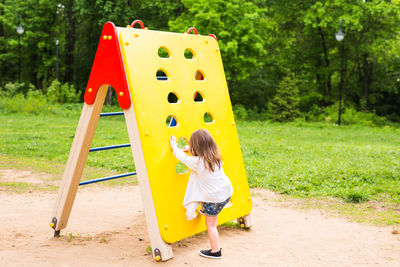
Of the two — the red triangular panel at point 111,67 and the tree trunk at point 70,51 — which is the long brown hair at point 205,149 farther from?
the tree trunk at point 70,51

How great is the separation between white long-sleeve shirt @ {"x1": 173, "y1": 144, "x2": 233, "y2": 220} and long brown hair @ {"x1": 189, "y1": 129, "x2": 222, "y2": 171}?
4 cm

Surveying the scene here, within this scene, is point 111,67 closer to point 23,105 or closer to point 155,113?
point 155,113

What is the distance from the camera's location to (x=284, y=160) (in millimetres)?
8031

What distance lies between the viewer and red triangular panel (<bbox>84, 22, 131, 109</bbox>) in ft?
11.5

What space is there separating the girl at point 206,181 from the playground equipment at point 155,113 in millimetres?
167

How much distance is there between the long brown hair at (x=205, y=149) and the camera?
3492 millimetres

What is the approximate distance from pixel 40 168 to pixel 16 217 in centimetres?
295

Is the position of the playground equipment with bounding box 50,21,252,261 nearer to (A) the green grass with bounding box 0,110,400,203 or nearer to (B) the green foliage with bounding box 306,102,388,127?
(A) the green grass with bounding box 0,110,400,203

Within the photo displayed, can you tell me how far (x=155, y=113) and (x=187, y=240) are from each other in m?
1.32

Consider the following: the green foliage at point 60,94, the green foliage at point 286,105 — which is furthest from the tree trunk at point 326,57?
the green foliage at point 60,94

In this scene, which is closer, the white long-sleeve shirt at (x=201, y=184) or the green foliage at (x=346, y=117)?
the white long-sleeve shirt at (x=201, y=184)

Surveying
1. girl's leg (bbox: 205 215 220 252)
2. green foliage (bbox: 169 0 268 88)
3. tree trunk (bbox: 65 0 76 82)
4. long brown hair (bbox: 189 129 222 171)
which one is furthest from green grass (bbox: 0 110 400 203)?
tree trunk (bbox: 65 0 76 82)

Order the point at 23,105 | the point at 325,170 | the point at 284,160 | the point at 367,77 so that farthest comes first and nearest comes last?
the point at 367,77, the point at 23,105, the point at 284,160, the point at 325,170

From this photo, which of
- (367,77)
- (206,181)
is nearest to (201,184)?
(206,181)
